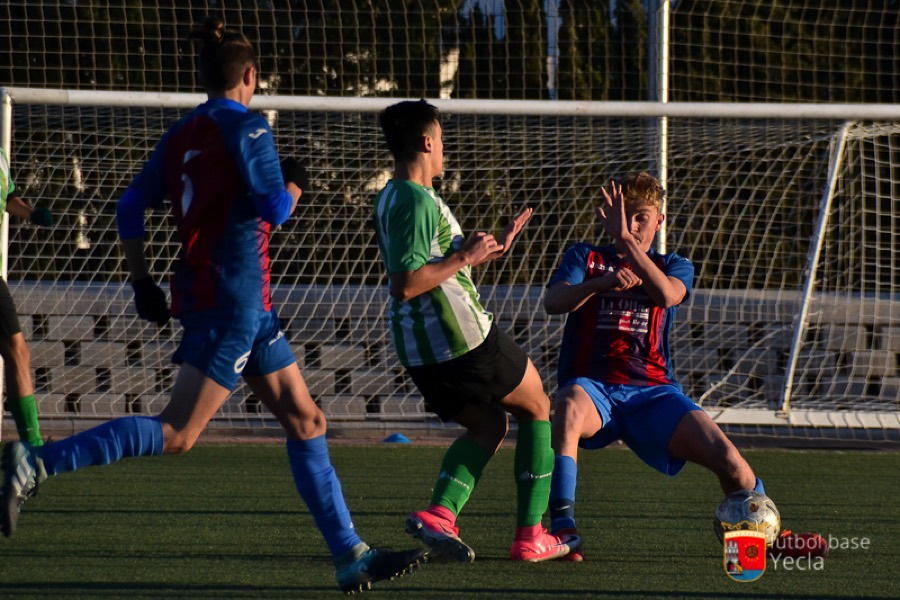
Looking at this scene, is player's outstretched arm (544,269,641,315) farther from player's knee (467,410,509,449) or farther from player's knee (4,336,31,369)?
player's knee (4,336,31,369)

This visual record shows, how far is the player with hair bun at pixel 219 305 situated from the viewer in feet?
11.5

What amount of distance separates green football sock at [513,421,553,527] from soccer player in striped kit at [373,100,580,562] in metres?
0.08

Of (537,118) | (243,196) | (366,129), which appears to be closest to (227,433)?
(366,129)

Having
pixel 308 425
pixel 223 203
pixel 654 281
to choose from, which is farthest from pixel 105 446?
pixel 654 281

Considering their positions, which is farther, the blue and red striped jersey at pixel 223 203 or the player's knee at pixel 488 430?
the player's knee at pixel 488 430

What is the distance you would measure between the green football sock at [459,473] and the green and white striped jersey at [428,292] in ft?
1.29

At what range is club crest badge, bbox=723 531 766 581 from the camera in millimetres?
4172

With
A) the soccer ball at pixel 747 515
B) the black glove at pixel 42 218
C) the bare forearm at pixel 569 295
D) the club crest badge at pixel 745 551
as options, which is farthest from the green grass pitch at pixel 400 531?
the black glove at pixel 42 218

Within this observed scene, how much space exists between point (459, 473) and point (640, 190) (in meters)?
1.32

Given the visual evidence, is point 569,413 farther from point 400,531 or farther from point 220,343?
point 220,343

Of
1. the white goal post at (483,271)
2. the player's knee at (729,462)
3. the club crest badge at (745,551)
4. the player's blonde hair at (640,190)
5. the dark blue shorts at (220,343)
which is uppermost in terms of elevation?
the dark blue shorts at (220,343)

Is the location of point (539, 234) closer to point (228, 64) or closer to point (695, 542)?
point (695, 542)

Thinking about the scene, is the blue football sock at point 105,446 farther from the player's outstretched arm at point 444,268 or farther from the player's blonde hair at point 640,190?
the player's blonde hair at point 640,190

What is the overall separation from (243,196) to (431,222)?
24.8 inches
